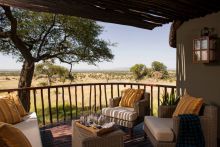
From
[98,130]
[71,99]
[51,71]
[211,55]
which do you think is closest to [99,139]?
[98,130]

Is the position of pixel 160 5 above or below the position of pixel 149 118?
above

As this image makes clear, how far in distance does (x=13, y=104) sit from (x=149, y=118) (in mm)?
2223

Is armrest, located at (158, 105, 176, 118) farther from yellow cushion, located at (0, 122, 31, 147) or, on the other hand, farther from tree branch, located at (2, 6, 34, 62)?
tree branch, located at (2, 6, 34, 62)

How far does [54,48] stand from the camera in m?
8.48

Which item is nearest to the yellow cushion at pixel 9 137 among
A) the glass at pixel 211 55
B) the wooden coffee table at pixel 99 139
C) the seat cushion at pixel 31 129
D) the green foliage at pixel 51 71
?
the seat cushion at pixel 31 129

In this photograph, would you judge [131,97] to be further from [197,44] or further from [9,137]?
[9,137]

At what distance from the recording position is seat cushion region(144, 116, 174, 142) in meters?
3.30

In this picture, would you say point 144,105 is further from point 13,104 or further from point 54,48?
point 54,48

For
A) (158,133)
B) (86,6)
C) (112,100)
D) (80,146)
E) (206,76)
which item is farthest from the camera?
(112,100)

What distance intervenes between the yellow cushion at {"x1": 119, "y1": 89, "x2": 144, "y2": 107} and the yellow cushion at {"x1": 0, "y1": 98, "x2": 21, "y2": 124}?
217cm

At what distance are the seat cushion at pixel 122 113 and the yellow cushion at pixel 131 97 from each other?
0.46ft

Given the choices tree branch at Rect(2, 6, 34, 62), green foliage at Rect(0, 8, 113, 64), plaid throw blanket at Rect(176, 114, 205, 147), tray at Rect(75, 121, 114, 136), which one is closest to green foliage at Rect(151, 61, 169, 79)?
green foliage at Rect(0, 8, 113, 64)

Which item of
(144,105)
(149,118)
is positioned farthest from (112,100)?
(149,118)

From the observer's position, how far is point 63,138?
14.6ft
